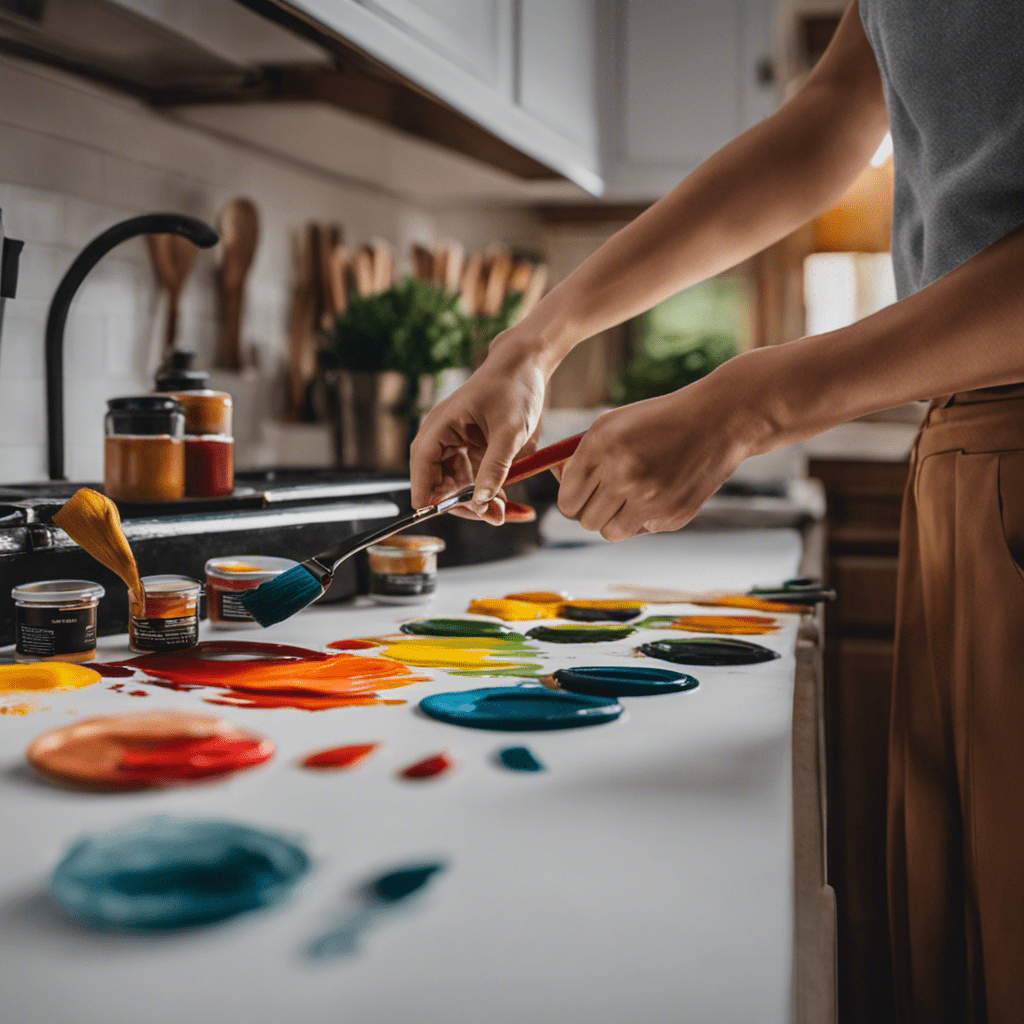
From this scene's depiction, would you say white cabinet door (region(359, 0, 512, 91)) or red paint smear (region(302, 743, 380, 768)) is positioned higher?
white cabinet door (region(359, 0, 512, 91))

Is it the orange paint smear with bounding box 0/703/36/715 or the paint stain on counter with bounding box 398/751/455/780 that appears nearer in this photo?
the paint stain on counter with bounding box 398/751/455/780

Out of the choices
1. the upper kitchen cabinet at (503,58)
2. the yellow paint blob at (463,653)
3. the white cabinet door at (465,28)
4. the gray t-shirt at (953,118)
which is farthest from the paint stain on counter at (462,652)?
the white cabinet door at (465,28)

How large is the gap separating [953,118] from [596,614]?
52cm

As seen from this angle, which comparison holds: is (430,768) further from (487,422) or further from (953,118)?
(953,118)

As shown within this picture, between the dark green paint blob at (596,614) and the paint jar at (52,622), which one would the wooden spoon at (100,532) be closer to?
the paint jar at (52,622)

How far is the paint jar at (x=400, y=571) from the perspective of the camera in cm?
103

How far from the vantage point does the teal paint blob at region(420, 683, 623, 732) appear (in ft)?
1.90

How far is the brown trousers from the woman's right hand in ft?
1.12

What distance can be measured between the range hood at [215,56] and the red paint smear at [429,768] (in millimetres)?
802

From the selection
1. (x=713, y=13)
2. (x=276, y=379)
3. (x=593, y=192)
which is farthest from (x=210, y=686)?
(x=713, y=13)

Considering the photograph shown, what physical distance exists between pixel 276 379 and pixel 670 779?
1.40 metres

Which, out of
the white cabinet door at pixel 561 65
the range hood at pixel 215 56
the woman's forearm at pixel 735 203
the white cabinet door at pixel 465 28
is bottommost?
the woman's forearm at pixel 735 203

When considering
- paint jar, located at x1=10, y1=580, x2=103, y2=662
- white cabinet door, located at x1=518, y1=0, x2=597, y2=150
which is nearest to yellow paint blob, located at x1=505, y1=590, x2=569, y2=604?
paint jar, located at x1=10, y1=580, x2=103, y2=662

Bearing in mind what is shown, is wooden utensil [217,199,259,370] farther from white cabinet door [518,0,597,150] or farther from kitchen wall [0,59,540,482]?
white cabinet door [518,0,597,150]
